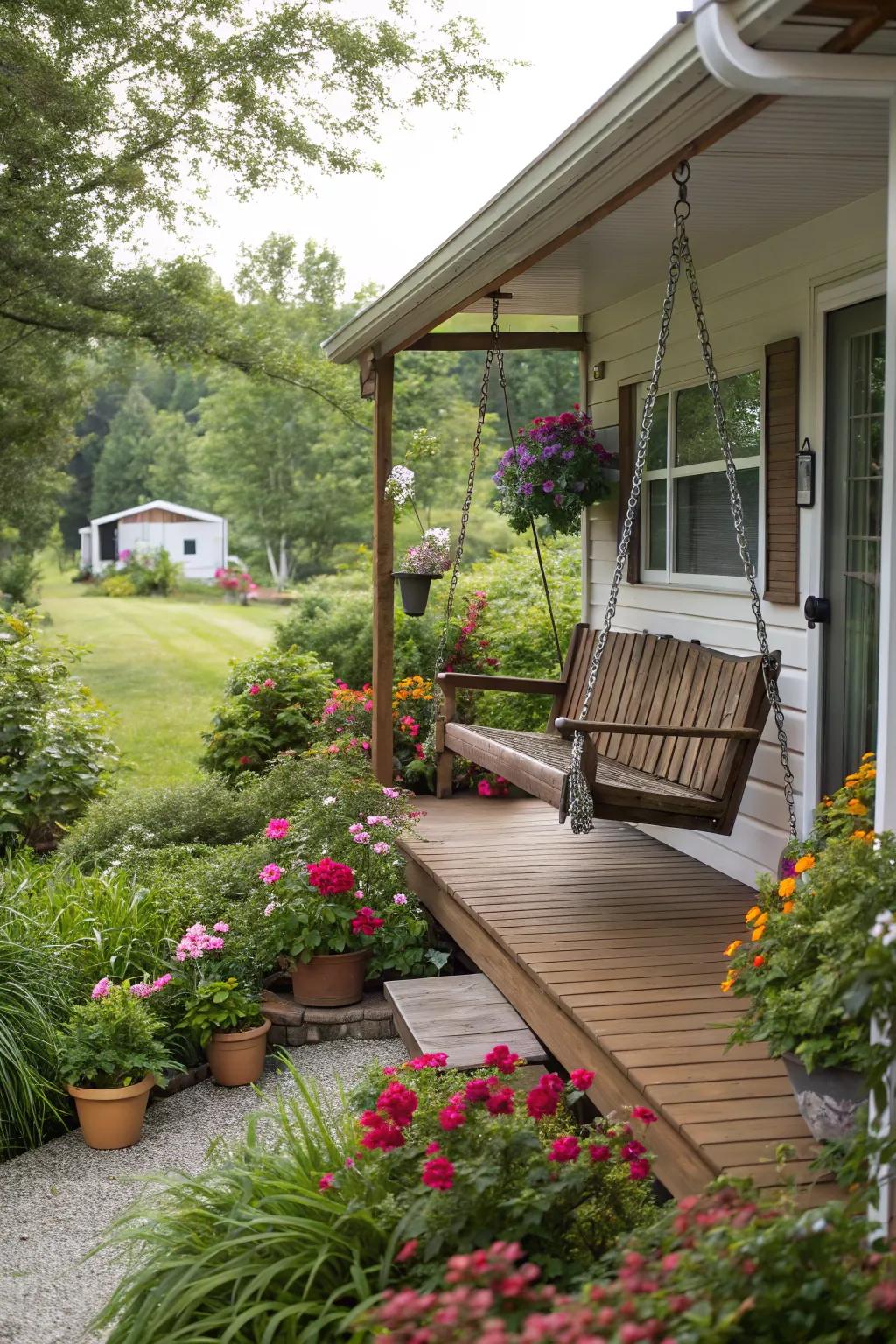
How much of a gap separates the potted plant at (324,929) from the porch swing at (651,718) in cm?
80

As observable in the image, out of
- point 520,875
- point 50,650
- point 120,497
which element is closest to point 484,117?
point 120,497

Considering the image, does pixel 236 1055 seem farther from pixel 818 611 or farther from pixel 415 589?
pixel 415 589

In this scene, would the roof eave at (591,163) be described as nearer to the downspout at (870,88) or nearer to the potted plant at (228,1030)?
the downspout at (870,88)

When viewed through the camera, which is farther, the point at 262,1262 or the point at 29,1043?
the point at 29,1043

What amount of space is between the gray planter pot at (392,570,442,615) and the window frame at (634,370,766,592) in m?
1.21

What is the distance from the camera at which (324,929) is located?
16.3ft

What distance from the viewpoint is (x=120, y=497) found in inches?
1369

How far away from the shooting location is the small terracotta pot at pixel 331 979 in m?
4.96

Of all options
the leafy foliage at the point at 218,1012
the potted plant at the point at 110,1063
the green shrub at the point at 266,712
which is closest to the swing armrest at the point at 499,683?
the leafy foliage at the point at 218,1012

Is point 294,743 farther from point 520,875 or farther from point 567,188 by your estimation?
point 567,188

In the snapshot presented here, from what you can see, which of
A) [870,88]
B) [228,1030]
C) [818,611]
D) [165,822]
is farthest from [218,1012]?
[870,88]

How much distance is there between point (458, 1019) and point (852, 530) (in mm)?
2111

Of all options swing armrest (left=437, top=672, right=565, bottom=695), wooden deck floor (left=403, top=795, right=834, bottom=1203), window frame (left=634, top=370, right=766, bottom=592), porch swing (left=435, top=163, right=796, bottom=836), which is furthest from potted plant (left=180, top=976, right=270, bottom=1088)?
window frame (left=634, top=370, right=766, bottom=592)

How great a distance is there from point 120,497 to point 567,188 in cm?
3281
